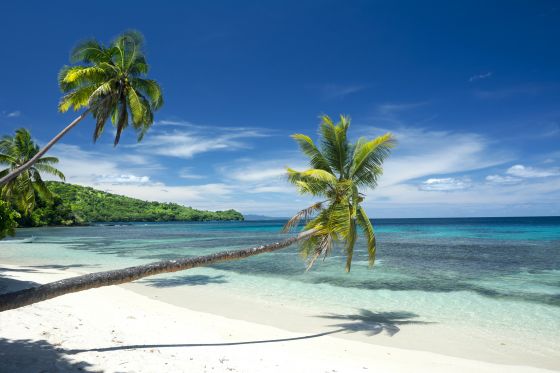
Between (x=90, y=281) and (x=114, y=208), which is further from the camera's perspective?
(x=114, y=208)

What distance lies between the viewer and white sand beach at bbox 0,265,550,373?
6.26 m

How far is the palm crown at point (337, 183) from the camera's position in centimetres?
998

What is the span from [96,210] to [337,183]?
5559 inches

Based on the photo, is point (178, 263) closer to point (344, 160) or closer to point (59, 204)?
point (344, 160)

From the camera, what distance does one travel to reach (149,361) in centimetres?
645

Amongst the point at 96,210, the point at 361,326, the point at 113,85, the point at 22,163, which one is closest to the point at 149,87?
the point at 113,85

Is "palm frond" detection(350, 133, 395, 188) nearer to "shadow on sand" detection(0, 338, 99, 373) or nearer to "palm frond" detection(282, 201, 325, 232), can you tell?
"palm frond" detection(282, 201, 325, 232)

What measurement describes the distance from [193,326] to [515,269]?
21555 mm

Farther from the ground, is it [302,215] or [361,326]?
[302,215]

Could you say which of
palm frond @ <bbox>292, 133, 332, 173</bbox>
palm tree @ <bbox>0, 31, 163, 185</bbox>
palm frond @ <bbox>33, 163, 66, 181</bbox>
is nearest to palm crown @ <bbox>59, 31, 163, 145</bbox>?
palm tree @ <bbox>0, 31, 163, 185</bbox>

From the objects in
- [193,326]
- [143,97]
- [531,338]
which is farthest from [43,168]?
[531,338]

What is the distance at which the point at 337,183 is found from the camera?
34.4ft

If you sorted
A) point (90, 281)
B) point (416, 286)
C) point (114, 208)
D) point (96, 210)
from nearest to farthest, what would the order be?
point (90, 281) → point (416, 286) → point (96, 210) → point (114, 208)

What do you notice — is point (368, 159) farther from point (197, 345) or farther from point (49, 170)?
point (49, 170)
